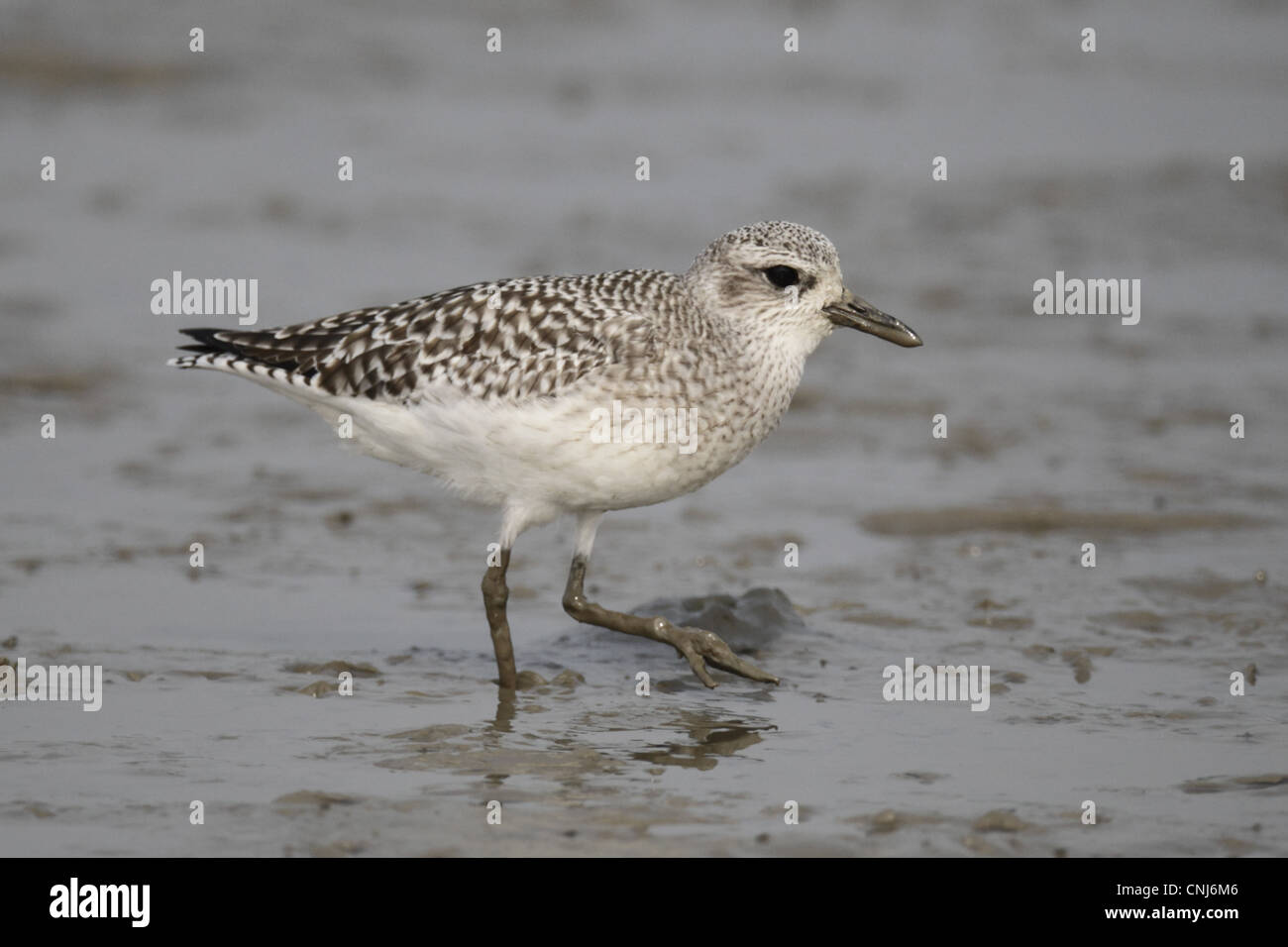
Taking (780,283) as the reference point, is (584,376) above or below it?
below

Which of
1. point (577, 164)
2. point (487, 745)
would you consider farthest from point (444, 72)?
point (487, 745)

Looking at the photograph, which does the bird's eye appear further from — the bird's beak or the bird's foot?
the bird's foot

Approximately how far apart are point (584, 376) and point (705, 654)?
1533 mm

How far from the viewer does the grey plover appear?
8.84m

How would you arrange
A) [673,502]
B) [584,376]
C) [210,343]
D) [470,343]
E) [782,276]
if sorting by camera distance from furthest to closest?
1. [673,502]
2. [210,343]
3. [782,276]
4. [470,343]
5. [584,376]

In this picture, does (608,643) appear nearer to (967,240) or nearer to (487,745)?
(487,745)

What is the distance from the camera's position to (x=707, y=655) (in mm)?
9305

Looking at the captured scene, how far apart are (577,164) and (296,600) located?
11218 mm

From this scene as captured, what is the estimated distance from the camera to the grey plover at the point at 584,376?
8.84 m

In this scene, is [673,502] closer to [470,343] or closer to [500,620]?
[500,620]

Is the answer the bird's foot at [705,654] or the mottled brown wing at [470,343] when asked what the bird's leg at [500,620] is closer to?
the bird's foot at [705,654]

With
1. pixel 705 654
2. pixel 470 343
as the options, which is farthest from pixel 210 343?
pixel 705 654

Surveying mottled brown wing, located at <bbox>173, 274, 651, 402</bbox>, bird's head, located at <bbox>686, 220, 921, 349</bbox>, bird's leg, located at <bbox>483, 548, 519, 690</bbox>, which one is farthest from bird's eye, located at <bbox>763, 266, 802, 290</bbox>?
bird's leg, located at <bbox>483, 548, 519, 690</bbox>

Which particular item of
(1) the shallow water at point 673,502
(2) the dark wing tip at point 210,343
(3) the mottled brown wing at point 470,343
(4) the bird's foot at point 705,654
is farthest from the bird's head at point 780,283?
(2) the dark wing tip at point 210,343
